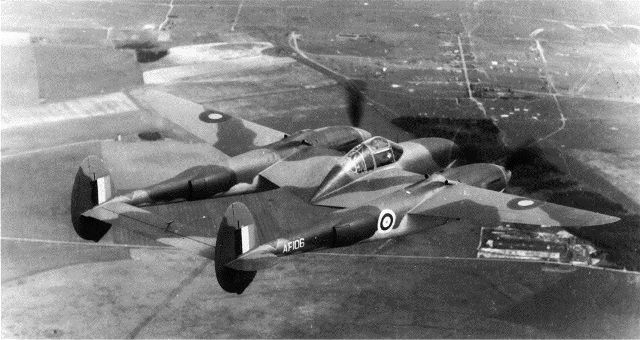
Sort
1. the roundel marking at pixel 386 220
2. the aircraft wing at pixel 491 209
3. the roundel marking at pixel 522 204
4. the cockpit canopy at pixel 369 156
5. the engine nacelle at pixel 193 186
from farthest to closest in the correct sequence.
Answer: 1. the cockpit canopy at pixel 369 156
2. the engine nacelle at pixel 193 186
3. the roundel marking at pixel 522 204
4. the roundel marking at pixel 386 220
5. the aircraft wing at pixel 491 209

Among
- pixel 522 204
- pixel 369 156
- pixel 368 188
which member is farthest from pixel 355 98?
pixel 522 204

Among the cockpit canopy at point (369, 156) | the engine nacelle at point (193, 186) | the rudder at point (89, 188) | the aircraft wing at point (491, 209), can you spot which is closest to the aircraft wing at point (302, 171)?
the cockpit canopy at point (369, 156)

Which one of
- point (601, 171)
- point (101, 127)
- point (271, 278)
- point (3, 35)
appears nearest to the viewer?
point (271, 278)

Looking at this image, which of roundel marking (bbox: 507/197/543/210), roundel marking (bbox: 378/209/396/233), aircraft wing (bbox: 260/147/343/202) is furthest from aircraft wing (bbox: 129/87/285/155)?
roundel marking (bbox: 507/197/543/210)

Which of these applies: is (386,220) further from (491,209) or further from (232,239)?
(232,239)

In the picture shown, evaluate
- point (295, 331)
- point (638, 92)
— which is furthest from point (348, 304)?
point (638, 92)

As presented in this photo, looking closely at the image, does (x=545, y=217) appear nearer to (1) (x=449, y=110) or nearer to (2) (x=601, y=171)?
(2) (x=601, y=171)

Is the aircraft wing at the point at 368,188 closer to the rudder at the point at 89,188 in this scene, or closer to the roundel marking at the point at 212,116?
the roundel marking at the point at 212,116
